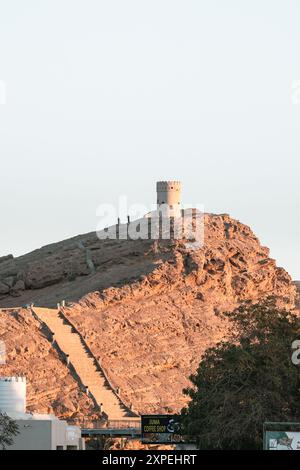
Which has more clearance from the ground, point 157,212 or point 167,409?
point 157,212

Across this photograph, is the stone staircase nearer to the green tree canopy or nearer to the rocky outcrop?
the rocky outcrop

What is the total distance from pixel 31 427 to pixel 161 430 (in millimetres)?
16172

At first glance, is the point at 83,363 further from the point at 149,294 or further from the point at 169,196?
the point at 169,196

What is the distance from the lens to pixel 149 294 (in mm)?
181000

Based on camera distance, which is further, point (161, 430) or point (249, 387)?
point (161, 430)

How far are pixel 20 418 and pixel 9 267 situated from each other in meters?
70.1

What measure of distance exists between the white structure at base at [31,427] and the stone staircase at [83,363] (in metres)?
27.3

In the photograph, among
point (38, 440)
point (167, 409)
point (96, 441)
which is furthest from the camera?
point (167, 409)

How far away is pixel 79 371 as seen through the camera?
169 m

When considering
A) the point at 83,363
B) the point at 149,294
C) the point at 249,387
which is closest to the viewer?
the point at 249,387

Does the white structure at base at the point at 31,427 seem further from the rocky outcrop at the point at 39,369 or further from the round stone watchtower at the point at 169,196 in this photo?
the round stone watchtower at the point at 169,196

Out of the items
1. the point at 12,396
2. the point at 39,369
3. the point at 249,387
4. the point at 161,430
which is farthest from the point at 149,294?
the point at 249,387
